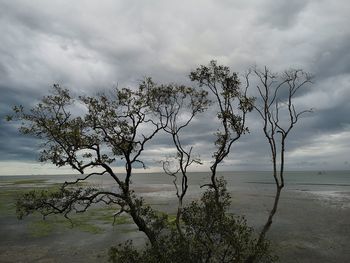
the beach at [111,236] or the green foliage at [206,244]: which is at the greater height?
the green foliage at [206,244]

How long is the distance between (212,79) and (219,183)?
6.79 meters

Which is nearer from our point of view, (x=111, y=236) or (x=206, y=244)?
(x=206, y=244)

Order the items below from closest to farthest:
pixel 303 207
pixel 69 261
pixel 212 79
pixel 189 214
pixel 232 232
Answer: pixel 232 232 → pixel 189 214 → pixel 212 79 → pixel 69 261 → pixel 303 207

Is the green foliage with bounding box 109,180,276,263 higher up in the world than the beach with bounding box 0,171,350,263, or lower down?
higher up

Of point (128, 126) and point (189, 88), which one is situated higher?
point (189, 88)

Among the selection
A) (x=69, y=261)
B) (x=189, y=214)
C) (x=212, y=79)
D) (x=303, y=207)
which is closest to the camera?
(x=189, y=214)

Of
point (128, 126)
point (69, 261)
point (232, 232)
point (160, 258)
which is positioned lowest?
point (69, 261)

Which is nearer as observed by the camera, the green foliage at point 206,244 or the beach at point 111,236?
the green foliage at point 206,244

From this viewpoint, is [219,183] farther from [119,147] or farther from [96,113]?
[96,113]

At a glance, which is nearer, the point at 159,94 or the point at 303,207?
the point at 159,94

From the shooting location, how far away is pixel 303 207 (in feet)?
226

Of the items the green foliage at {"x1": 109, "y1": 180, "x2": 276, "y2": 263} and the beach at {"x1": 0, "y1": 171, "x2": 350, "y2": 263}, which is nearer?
the green foliage at {"x1": 109, "y1": 180, "x2": 276, "y2": 263}

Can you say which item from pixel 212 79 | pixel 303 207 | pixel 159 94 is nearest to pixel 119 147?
pixel 159 94

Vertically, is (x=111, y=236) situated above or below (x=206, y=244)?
below
